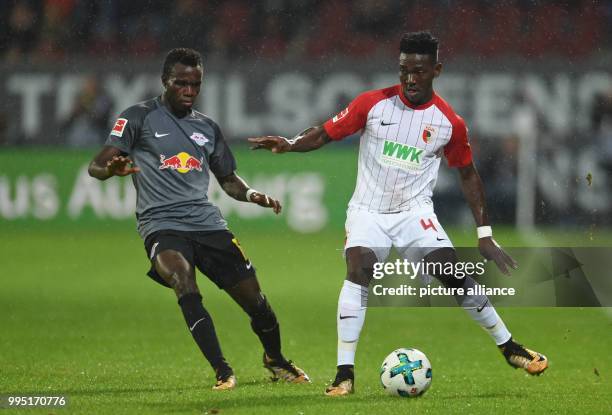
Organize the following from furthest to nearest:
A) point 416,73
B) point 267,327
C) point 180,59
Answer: point 267,327 < point 180,59 < point 416,73

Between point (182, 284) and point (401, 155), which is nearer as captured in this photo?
point (182, 284)

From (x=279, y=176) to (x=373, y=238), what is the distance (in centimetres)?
1110

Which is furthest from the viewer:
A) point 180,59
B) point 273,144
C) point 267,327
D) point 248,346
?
point 248,346

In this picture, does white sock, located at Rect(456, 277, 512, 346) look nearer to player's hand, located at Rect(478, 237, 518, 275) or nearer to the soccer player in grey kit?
player's hand, located at Rect(478, 237, 518, 275)

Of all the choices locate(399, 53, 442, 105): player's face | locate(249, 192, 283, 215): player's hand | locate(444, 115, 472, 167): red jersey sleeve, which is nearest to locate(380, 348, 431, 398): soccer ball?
locate(249, 192, 283, 215): player's hand

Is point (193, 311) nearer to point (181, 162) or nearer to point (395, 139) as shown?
point (181, 162)

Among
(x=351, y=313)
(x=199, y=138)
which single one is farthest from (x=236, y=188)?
(x=351, y=313)

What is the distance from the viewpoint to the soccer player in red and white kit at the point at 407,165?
7309mm

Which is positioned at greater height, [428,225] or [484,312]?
[428,225]

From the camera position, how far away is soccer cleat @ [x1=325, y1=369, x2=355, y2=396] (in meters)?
6.91

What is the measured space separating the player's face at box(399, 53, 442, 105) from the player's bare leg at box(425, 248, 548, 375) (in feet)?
3.28

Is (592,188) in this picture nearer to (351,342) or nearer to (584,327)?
(584,327)

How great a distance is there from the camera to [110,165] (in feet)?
22.5

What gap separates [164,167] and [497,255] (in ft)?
7.17
